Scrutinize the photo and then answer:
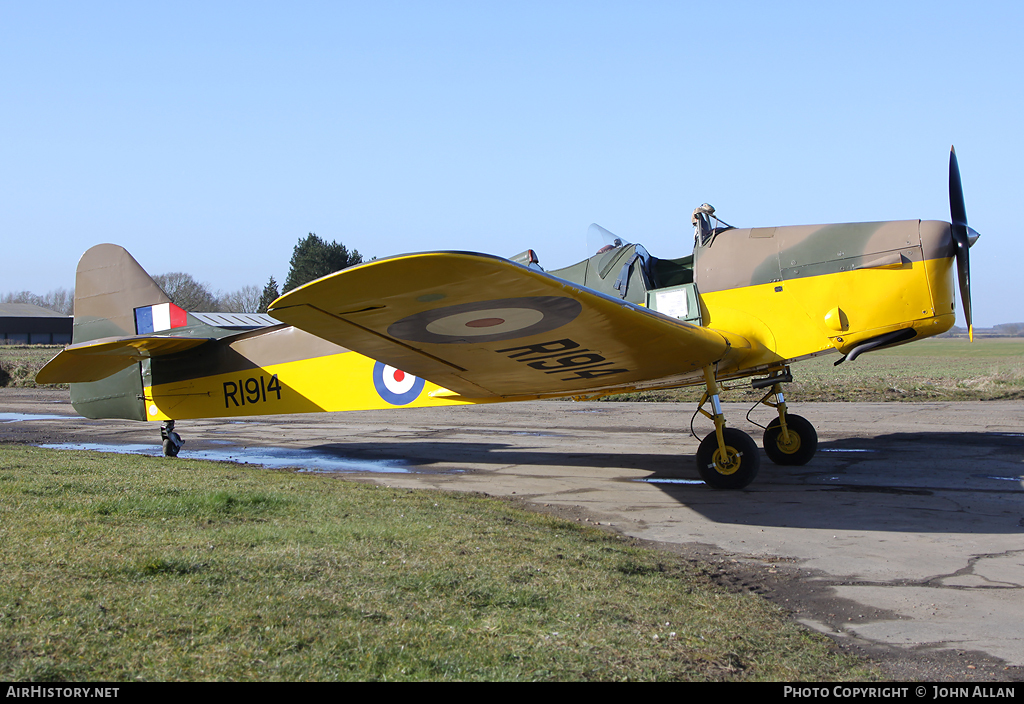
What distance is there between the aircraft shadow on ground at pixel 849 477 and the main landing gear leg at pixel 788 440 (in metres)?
0.15

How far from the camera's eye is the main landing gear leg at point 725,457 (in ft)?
23.7

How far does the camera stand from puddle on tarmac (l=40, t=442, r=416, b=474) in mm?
9383

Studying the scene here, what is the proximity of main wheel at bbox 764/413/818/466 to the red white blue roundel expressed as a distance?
14.4 feet

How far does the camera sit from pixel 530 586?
3.86 meters

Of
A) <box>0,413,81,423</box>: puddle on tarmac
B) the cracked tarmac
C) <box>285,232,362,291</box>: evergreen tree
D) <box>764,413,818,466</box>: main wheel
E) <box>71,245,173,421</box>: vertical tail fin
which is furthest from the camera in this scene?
<box>285,232,362,291</box>: evergreen tree

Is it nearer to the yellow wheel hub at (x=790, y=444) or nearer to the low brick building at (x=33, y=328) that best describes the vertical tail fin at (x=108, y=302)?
the yellow wheel hub at (x=790, y=444)

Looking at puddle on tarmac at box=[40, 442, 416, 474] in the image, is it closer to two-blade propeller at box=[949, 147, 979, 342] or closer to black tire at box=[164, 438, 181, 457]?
black tire at box=[164, 438, 181, 457]

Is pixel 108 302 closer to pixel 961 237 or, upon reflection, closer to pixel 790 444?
pixel 790 444

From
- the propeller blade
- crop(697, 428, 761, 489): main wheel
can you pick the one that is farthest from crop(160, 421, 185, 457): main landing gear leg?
the propeller blade

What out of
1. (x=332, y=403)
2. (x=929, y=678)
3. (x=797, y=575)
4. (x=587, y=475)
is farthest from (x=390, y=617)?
(x=332, y=403)

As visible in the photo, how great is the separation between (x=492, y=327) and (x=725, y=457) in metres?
3.08

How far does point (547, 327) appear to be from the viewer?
5766mm

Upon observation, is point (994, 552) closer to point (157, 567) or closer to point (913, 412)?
point (157, 567)

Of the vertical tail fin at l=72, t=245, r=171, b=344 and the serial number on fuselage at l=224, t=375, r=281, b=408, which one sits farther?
the vertical tail fin at l=72, t=245, r=171, b=344
